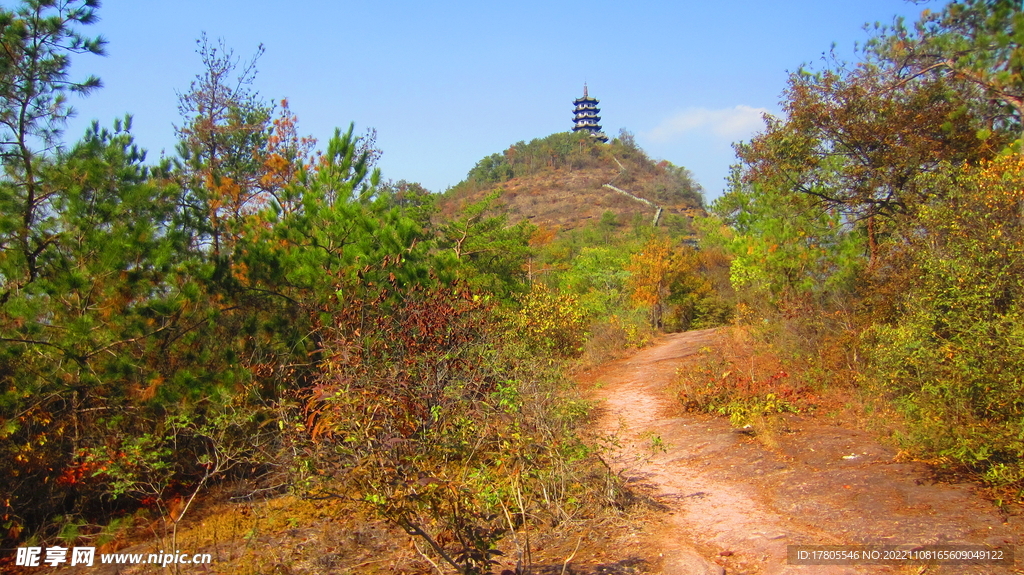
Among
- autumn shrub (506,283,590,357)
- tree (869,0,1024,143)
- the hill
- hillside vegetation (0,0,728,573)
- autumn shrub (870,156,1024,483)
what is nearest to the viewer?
hillside vegetation (0,0,728,573)

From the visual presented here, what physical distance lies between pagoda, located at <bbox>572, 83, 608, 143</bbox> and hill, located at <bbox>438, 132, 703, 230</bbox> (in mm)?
4615

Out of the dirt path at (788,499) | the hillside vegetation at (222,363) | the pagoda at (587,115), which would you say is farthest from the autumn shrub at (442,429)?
the pagoda at (587,115)

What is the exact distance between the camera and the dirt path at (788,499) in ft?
14.6

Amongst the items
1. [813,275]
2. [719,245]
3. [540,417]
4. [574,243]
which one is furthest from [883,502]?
[574,243]

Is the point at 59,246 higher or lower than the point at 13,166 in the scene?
lower

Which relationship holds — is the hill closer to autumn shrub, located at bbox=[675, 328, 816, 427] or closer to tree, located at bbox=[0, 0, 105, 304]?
autumn shrub, located at bbox=[675, 328, 816, 427]

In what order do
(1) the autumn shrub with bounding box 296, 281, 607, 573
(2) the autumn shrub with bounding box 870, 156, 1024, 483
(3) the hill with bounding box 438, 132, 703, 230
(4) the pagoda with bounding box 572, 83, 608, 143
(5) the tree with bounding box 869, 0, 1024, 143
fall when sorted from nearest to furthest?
(1) the autumn shrub with bounding box 296, 281, 607, 573 → (2) the autumn shrub with bounding box 870, 156, 1024, 483 → (5) the tree with bounding box 869, 0, 1024, 143 → (3) the hill with bounding box 438, 132, 703, 230 → (4) the pagoda with bounding box 572, 83, 608, 143

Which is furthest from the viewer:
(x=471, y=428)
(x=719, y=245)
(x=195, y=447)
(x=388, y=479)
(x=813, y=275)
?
(x=719, y=245)

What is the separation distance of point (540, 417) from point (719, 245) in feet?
91.7

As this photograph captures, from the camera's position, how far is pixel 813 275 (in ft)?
46.0

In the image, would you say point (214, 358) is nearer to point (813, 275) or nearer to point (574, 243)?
point (813, 275)

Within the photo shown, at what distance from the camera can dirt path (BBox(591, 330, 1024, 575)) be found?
4.45 m

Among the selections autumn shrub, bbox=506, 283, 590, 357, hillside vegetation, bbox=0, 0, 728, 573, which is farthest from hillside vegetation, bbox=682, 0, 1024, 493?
autumn shrub, bbox=506, 283, 590, 357

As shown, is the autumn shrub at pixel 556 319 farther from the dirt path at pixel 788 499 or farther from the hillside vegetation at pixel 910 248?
the dirt path at pixel 788 499
